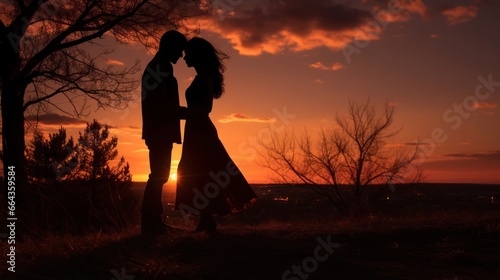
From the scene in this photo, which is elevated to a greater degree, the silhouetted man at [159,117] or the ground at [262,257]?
the silhouetted man at [159,117]

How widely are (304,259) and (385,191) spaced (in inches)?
604

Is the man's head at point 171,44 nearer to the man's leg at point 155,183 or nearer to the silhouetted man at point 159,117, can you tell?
the silhouetted man at point 159,117

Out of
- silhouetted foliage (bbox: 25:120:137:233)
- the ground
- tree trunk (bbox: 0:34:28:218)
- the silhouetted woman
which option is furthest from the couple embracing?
silhouetted foliage (bbox: 25:120:137:233)

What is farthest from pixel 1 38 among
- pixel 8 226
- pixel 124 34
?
pixel 8 226

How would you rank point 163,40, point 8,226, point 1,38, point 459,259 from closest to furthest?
1. point 459,259
2. point 163,40
3. point 8,226
4. point 1,38

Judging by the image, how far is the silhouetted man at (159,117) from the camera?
20.1 ft

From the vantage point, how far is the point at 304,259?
5.08 m

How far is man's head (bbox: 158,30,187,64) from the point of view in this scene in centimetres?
615

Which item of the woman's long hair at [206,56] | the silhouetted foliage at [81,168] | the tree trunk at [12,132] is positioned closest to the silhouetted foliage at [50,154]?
the silhouetted foliage at [81,168]

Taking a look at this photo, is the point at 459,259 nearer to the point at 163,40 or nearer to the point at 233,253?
the point at 233,253

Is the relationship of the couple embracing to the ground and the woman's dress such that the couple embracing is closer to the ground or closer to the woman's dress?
the woman's dress

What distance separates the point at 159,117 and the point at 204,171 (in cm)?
94

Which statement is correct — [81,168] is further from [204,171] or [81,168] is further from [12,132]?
[204,171]

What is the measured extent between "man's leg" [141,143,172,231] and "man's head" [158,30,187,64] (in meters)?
1.15
